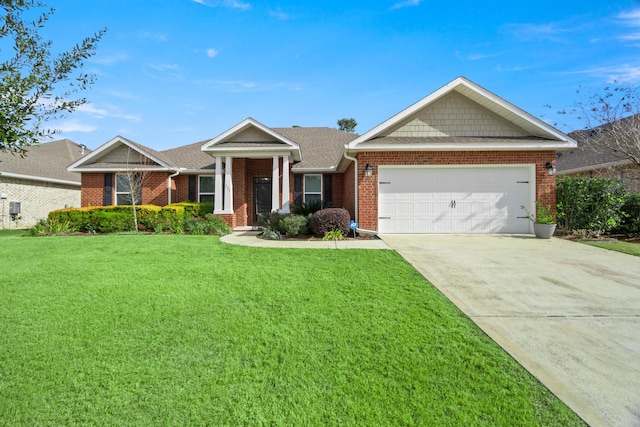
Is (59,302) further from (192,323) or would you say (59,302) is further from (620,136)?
(620,136)

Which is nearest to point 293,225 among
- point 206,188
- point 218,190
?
point 218,190

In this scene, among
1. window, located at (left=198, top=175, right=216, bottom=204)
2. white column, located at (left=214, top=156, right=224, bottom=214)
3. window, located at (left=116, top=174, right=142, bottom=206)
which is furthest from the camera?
window, located at (left=198, top=175, right=216, bottom=204)

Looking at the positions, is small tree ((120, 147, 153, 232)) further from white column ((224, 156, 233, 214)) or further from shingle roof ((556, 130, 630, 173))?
shingle roof ((556, 130, 630, 173))

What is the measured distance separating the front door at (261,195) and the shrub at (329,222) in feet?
19.5

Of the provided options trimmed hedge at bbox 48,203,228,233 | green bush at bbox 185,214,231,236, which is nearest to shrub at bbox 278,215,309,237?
green bush at bbox 185,214,231,236

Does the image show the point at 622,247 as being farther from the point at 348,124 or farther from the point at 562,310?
the point at 348,124

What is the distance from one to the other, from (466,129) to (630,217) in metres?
6.23

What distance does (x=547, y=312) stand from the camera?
3.86 m

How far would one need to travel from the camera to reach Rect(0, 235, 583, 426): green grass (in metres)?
2.12

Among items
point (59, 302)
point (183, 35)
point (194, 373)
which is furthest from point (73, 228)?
point (194, 373)

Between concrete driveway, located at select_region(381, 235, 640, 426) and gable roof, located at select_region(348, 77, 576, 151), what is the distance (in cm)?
404

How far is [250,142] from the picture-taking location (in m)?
13.5

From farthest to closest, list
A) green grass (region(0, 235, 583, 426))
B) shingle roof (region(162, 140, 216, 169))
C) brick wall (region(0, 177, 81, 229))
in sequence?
brick wall (region(0, 177, 81, 229)) → shingle roof (region(162, 140, 216, 169)) → green grass (region(0, 235, 583, 426))

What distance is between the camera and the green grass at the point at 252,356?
6.97ft
